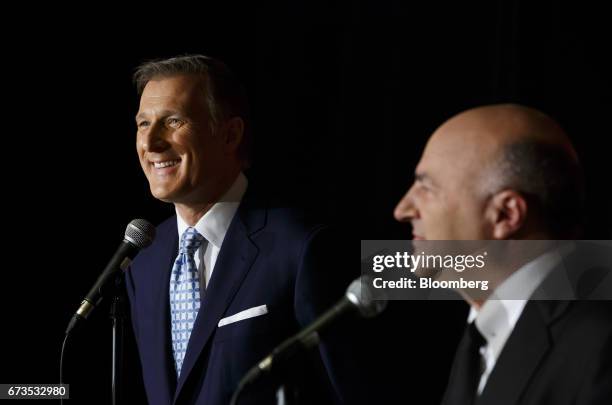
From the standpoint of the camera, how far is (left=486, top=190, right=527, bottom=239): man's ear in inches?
65.1

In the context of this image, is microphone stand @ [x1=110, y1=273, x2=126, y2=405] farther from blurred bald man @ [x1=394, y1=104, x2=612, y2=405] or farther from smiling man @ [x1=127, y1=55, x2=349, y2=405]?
blurred bald man @ [x1=394, y1=104, x2=612, y2=405]

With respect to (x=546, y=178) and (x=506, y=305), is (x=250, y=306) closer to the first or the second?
(x=506, y=305)

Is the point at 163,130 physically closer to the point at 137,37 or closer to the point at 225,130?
the point at 225,130

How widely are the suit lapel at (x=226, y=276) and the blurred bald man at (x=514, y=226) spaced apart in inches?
29.4

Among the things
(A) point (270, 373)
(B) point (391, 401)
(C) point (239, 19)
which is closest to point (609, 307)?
(A) point (270, 373)

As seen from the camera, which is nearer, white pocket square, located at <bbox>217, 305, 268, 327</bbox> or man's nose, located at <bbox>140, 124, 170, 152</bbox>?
white pocket square, located at <bbox>217, 305, 268, 327</bbox>

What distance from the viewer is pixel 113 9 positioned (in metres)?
3.33

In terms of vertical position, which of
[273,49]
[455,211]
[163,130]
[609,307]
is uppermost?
[273,49]

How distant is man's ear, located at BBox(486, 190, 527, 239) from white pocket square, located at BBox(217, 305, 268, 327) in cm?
84

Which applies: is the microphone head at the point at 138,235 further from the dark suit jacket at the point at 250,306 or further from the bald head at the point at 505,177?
the bald head at the point at 505,177

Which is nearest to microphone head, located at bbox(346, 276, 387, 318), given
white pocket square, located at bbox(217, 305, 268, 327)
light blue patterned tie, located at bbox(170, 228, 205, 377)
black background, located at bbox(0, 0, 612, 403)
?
white pocket square, located at bbox(217, 305, 268, 327)

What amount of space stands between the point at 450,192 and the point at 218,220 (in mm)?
958

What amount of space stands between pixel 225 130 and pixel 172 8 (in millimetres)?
997

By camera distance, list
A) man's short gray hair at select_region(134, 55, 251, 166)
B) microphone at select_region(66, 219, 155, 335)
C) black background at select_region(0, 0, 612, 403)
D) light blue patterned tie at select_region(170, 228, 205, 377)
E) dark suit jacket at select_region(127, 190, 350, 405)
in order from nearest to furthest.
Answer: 1. microphone at select_region(66, 219, 155, 335)
2. dark suit jacket at select_region(127, 190, 350, 405)
3. light blue patterned tie at select_region(170, 228, 205, 377)
4. man's short gray hair at select_region(134, 55, 251, 166)
5. black background at select_region(0, 0, 612, 403)
